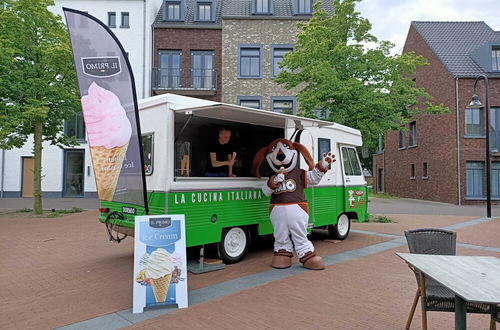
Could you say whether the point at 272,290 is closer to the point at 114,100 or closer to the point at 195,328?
the point at 195,328

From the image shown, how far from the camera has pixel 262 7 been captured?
2212 cm

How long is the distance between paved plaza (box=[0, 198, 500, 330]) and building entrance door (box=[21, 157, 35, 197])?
1459cm

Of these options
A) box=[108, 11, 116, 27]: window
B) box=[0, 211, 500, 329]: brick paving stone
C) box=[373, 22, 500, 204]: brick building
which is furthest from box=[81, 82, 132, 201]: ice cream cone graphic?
box=[373, 22, 500, 204]: brick building

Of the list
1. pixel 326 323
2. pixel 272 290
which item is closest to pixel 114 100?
pixel 272 290

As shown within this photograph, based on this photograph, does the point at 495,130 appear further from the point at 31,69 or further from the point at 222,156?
the point at 31,69

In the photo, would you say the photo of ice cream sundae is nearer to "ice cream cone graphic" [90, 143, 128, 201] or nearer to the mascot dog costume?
"ice cream cone graphic" [90, 143, 128, 201]

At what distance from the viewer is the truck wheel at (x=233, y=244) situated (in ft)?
20.8

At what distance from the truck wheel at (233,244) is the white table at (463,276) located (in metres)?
3.47

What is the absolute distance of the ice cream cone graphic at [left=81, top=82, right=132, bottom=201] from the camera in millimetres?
4805

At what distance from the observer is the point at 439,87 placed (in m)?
22.3

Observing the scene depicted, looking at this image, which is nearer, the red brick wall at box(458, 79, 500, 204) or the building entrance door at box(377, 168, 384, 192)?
the red brick wall at box(458, 79, 500, 204)

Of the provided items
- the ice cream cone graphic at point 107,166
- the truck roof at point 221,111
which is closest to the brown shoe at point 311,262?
the truck roof at point 221,111

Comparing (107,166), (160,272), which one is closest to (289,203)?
(160,272)

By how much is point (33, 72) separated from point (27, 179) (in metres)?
11.2
